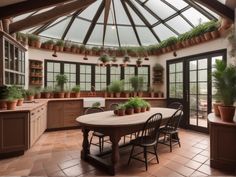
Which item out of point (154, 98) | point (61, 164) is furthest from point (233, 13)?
point (61, 164)

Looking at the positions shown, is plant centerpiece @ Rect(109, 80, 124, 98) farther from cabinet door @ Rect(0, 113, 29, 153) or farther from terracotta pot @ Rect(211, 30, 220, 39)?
cabinet door @ Rect(0, 113, 29, 153)

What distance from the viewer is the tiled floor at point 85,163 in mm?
2809

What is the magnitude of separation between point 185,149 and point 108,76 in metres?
3.93

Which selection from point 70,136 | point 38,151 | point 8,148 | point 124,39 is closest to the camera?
point 8,148

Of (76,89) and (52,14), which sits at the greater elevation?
(52,14)

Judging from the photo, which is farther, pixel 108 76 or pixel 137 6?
pixel 108 76

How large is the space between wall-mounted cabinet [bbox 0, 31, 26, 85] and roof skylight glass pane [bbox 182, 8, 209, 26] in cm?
449

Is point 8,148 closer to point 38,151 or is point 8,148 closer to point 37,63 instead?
point 38,151

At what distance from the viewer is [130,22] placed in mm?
6277

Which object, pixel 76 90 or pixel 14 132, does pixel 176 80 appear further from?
pixel 14 132

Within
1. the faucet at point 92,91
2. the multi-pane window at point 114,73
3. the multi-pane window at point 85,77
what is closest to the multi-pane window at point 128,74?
the multi-pane window at point 114,73

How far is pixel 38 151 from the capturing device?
3.75 meters

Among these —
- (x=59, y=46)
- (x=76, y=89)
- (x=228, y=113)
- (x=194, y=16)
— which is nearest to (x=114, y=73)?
(x=76, y=89)

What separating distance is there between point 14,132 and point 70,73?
3.26 meters
